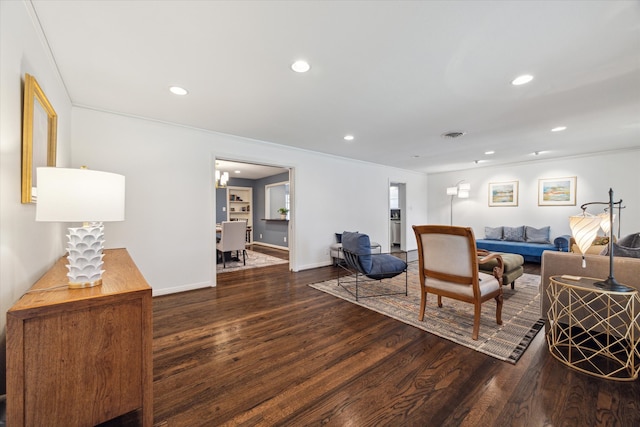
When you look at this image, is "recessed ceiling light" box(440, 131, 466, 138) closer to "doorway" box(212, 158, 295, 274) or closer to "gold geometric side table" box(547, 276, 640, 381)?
"gold geometric side table" box(547, 276, 640, 381)

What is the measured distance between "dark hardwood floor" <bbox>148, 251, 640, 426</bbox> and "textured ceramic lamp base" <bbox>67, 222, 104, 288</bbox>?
87 centimetres

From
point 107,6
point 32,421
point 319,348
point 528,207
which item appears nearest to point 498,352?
point 319,348

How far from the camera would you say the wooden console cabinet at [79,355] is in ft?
3.29

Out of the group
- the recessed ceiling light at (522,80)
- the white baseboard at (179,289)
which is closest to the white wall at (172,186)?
the white baseboard at (179,289)

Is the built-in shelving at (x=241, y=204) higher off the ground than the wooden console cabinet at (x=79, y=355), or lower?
higher

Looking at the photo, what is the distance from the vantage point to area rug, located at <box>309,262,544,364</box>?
2197 millimetres

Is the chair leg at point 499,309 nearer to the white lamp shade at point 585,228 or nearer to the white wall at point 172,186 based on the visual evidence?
the white lamp shade at point 585,228

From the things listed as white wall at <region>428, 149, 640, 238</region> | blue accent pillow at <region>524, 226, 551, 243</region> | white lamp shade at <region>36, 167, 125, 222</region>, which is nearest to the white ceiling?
white lamp shade at <region>36, 167, 125, 222</region>

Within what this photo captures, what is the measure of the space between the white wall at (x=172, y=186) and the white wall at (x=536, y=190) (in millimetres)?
4726

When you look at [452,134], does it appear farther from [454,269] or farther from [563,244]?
[563,244]

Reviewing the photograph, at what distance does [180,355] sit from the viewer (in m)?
2.06

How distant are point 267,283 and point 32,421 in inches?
122

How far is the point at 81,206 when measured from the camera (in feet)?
3.99

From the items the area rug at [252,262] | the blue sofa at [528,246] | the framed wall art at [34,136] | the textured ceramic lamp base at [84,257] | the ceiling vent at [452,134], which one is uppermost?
the ceiling vent at [452,134]
